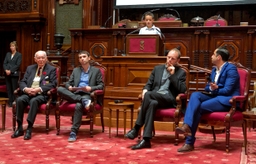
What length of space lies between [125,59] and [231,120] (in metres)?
2.02

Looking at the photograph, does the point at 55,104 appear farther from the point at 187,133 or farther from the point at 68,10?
the point at 68,10

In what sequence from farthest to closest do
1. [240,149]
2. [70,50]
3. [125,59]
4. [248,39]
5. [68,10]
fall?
1. [68,10]
2. [70,50]
3. [248,39]
4. [125,59]
5. [240,149]

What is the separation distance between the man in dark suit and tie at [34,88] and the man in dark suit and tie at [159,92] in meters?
1.28

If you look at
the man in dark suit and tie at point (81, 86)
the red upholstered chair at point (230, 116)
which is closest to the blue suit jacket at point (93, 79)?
the man in dark suit and tie at point (81, 86)

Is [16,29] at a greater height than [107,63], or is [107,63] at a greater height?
[16,29]

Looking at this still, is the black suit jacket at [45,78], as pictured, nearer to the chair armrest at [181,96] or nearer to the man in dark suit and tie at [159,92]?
the man in dark suit and tie at [159,92]

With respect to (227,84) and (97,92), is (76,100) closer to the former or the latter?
(97,92)

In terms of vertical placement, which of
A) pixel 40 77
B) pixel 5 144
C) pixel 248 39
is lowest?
pixel 5 144

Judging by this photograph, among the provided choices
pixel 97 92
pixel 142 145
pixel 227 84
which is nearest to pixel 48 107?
pixel 97 92

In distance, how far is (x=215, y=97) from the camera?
3865mm

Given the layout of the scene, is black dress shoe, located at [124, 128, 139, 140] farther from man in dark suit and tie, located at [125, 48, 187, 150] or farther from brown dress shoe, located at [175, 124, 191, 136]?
brown dress shoe, located at [175, 124, 191, 136]

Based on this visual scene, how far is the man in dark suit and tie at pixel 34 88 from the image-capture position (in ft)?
14.3

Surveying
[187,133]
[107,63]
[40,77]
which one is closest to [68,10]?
[107,63]

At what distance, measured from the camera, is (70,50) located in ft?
26.7
